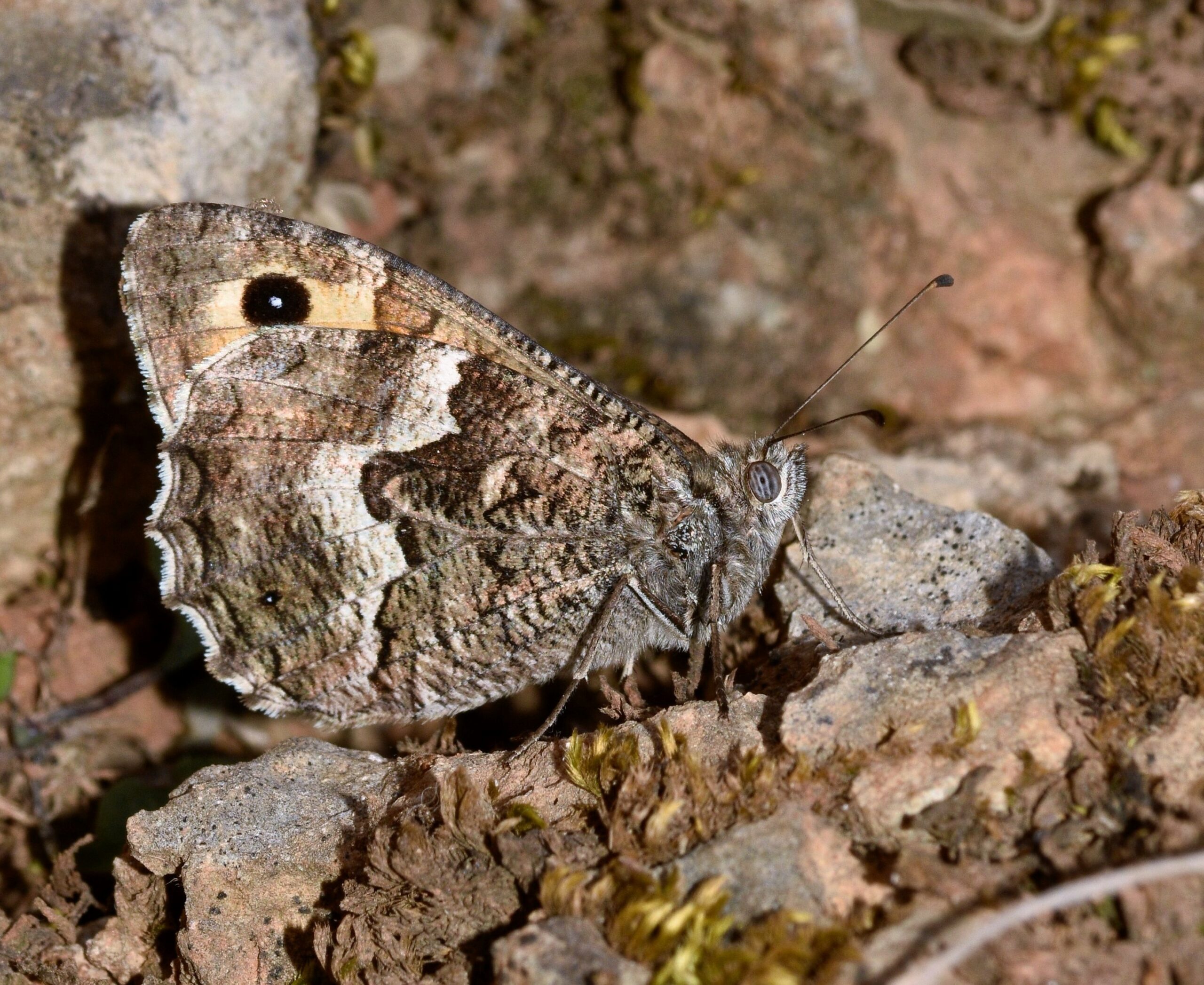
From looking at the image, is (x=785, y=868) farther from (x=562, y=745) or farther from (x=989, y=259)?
(x=989, y=259)

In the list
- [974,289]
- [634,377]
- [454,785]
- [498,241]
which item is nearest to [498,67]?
[498,241]

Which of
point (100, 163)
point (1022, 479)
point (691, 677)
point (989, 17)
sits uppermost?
point (989, 17)

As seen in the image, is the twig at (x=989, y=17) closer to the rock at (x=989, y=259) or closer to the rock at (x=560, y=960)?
the rock at (x=989, y=259)

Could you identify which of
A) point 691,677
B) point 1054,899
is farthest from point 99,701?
point 1054,899

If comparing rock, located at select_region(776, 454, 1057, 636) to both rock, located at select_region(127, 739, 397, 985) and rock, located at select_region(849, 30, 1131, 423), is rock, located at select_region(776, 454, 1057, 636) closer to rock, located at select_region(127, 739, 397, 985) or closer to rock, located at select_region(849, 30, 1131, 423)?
rock, located at select_region(127, 739, 397, 985)

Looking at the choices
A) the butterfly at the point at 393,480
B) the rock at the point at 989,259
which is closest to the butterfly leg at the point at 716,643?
the butterfly at the point at 393,480

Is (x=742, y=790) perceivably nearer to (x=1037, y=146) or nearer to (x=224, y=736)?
(x=224, y=736)
